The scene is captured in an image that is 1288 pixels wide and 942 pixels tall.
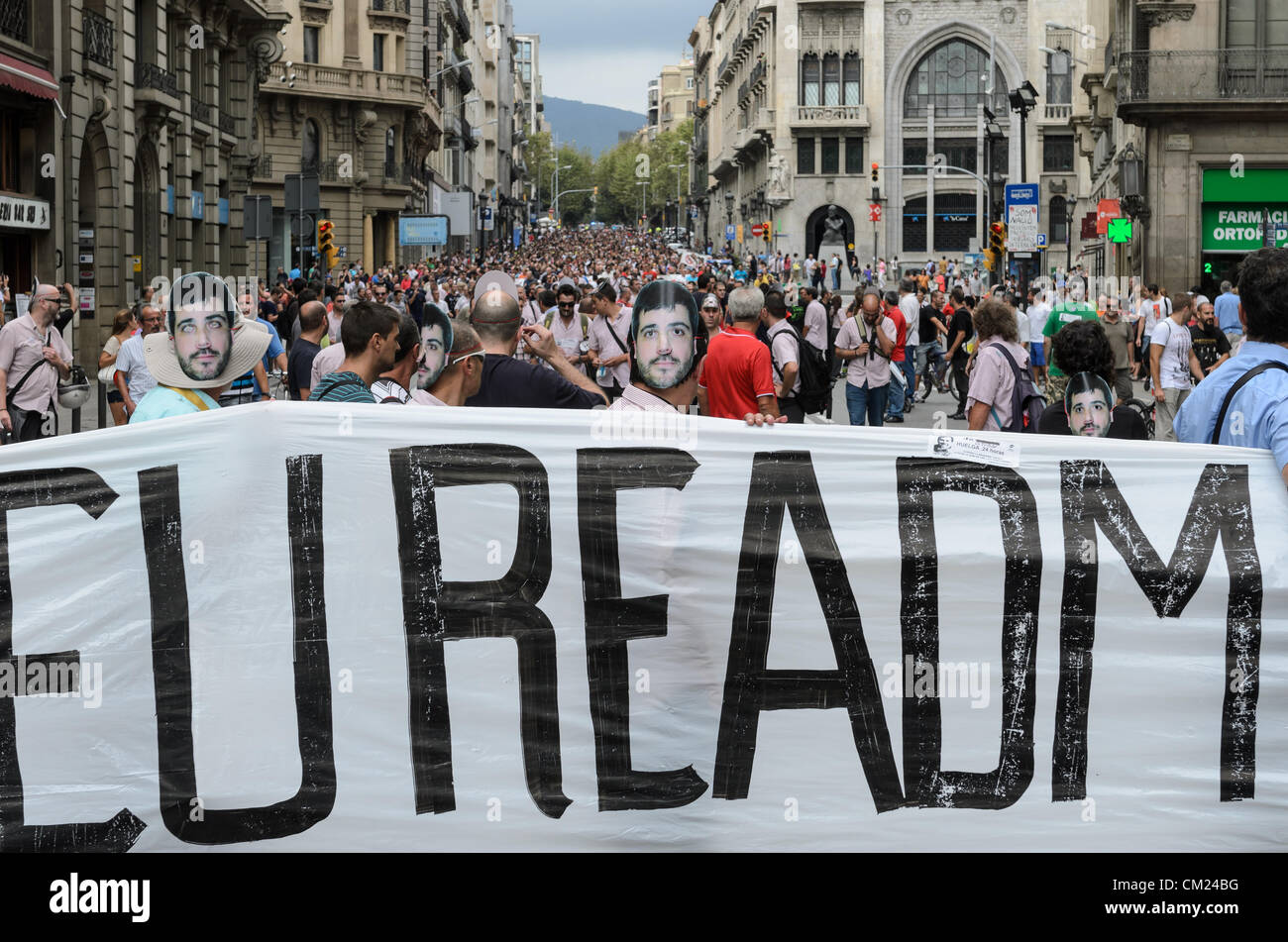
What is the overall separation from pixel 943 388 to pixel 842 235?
67.0 meters

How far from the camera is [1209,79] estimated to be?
1396 inches

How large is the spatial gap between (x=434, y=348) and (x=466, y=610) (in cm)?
236

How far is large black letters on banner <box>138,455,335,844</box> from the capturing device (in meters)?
5.12

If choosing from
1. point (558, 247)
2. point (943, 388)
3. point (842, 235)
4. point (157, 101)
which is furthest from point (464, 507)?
point (558, 247)

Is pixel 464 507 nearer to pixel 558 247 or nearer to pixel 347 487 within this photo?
pixel 347 487

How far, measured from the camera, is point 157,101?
3425 centimetres

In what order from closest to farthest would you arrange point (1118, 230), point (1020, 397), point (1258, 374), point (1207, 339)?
point (1258, 374) < point (1020, 397) < point (1207, 339) < point (1118, 230)

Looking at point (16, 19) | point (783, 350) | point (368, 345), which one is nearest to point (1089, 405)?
point (368, 345)

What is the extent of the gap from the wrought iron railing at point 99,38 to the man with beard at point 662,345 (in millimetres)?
26417

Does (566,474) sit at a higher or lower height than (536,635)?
higher

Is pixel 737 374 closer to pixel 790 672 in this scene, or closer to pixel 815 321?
pixel 790 672

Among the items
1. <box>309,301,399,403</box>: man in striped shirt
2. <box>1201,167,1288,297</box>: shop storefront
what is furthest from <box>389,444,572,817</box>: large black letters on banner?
<box>1201,167,1288,297</box>: shop storefront

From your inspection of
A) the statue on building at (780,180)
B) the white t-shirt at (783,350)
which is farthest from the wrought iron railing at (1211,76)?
the statue on building at (780,180)

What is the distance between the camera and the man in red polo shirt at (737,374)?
30.5 ft
